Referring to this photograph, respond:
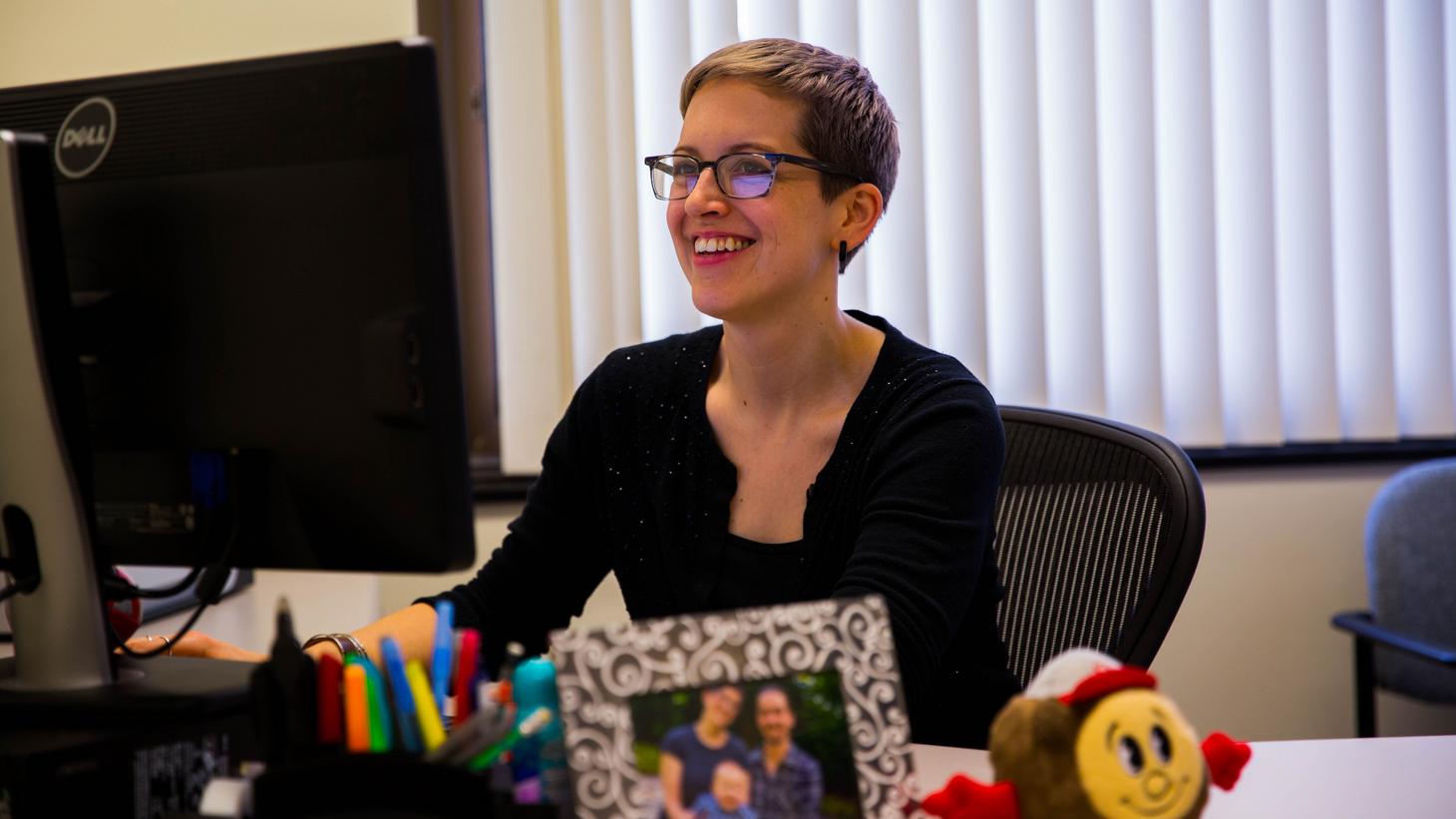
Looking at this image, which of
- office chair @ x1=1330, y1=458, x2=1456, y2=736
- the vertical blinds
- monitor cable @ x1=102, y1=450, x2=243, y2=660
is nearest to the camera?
monitor cable @ x1=102, y1=450, x2=243, y2=660

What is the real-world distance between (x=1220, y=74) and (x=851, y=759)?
2133mm

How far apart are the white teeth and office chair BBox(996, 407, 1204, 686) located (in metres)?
0.39

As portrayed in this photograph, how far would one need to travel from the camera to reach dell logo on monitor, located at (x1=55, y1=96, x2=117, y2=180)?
2.99ft

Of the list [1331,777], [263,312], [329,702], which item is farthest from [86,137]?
[1331,777]

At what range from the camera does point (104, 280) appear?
92 centimetres

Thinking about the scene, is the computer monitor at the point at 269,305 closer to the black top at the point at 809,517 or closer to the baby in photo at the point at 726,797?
the baby in photo at the point at 726,797

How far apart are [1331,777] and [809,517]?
57 centimetres

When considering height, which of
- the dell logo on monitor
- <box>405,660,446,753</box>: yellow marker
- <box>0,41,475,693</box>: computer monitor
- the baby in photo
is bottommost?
the baby in photo

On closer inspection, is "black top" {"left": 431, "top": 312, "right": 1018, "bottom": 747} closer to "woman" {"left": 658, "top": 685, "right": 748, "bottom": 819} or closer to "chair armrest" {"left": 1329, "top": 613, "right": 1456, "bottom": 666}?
"woman" {"left": 658, "top": 685, "right": 748, "bottom": 819}

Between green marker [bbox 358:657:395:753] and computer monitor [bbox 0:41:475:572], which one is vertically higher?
computer monitor [bbox 0:41:475:572]

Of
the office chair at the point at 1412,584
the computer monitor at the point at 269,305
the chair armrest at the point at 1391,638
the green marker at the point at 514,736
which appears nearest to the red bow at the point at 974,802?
the green marker at the point at 514,736

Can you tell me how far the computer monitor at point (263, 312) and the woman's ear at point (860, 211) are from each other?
0.77 m

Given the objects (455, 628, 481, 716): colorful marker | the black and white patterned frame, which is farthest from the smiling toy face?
(455, 628, 481, 716): colorful marker

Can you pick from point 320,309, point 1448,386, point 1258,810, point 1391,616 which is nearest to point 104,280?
point 320,309
